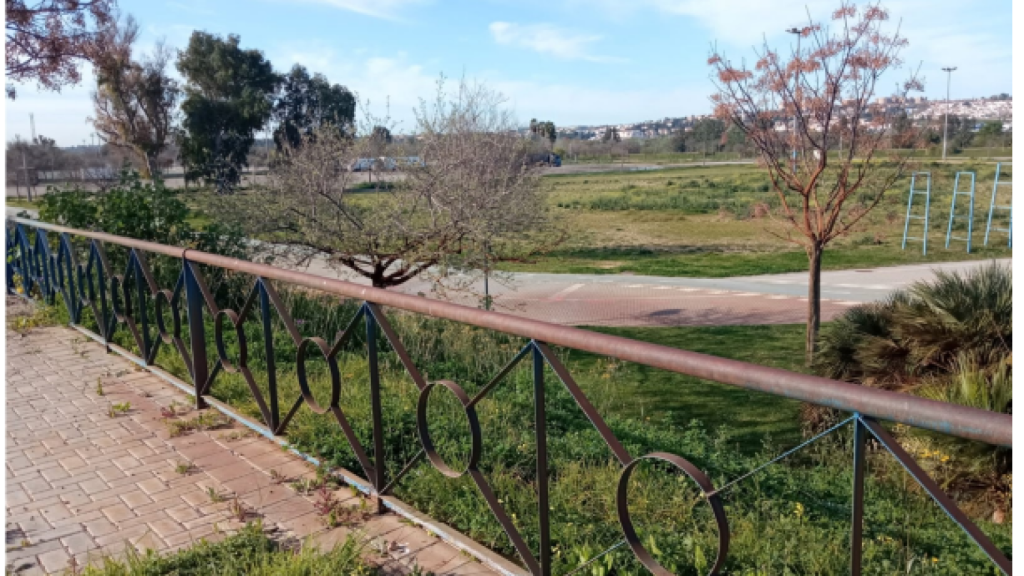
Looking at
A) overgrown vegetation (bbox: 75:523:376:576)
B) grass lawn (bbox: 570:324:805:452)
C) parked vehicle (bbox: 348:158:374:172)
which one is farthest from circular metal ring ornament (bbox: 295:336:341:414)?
parked vehicle (bbox: 348:158:374:172)

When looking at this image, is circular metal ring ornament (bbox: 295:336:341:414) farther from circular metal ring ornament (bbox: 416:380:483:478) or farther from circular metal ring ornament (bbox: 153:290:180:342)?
circular metal ring ornament (bbox: 153:290:180:342)

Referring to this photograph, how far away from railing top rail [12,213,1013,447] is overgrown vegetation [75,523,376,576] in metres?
0.82

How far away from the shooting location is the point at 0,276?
171 inches

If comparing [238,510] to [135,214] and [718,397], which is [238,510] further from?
[718,397]

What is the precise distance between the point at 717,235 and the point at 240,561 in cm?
2613

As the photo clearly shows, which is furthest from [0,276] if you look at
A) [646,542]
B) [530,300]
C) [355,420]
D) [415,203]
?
[530,300]

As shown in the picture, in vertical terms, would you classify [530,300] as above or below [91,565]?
below

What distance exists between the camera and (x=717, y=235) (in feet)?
90.2

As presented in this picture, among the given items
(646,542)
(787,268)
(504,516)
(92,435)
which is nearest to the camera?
(504,516)

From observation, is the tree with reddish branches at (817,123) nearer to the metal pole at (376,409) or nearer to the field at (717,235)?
the field at (717,235)

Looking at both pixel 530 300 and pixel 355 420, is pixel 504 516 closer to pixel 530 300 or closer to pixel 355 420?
pixel 355 420

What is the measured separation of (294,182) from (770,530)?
8.86m

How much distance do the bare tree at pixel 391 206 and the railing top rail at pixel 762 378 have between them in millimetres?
7325

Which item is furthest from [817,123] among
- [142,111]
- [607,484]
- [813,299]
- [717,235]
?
[142,111]
